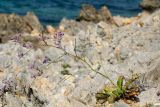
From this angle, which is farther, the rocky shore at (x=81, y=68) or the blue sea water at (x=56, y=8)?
the blue sea water at (x=56, y=8)

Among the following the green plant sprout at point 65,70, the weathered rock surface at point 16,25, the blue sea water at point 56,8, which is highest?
the blue sea water at point 56,8

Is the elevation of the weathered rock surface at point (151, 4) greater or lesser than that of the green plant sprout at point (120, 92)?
greater

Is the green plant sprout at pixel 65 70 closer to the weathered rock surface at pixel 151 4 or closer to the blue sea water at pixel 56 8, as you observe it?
the weathered rock surface at pixel 151 4

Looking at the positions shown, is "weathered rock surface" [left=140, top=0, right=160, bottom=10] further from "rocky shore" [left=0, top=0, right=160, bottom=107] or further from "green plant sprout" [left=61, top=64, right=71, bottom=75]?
"green plant sprout" [left=61, top=64, right=71, bottom=75]

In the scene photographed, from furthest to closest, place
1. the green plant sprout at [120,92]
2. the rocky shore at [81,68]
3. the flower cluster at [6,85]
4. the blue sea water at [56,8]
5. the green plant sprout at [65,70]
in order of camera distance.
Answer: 1. the blue sea water at [56,8]
2. the green plant sprout at [65,70]
3. the flower cluster at [6,85]
4. the rocky shore at [81,68]
5. the green plant sprout at [120,92]

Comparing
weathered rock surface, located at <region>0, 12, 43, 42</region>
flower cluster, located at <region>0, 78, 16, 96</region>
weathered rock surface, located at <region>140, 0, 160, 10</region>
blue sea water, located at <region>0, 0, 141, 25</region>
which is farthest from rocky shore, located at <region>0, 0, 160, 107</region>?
blue sea water, located at <region>0, 0, 141, 25</region>

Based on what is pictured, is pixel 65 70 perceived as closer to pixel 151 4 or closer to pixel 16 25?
pixel 16 25

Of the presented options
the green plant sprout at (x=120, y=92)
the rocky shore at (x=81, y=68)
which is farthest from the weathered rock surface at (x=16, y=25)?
the green plant sprout at (x=120, y=92)

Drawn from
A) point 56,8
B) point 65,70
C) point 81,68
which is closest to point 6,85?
point 65,70
